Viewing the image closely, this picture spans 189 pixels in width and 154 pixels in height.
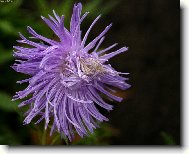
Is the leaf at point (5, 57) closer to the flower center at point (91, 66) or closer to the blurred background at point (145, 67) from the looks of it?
the blurred background at point (145, 67)

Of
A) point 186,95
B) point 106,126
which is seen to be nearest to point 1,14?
point 106,126

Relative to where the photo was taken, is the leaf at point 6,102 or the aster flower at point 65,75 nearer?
the aster flower at point 65,75

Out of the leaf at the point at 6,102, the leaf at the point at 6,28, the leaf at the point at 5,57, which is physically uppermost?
the leaf at the point at 6,28

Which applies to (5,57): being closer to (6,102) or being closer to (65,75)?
(6,102)

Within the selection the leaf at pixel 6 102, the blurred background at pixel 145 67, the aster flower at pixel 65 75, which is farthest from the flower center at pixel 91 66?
the blurred background at pixel 145 67

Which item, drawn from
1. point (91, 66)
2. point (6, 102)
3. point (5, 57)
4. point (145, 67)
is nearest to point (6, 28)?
point (5, 57)

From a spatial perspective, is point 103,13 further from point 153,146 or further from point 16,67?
point 16,67

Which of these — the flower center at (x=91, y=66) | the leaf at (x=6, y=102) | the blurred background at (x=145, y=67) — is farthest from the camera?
the blurred background at (x=145, y=67)

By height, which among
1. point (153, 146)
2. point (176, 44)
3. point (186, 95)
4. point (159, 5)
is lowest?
point (153, 146)

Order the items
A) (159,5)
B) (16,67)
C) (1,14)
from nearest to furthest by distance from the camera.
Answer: (16,67), (1,14), (159,5)
